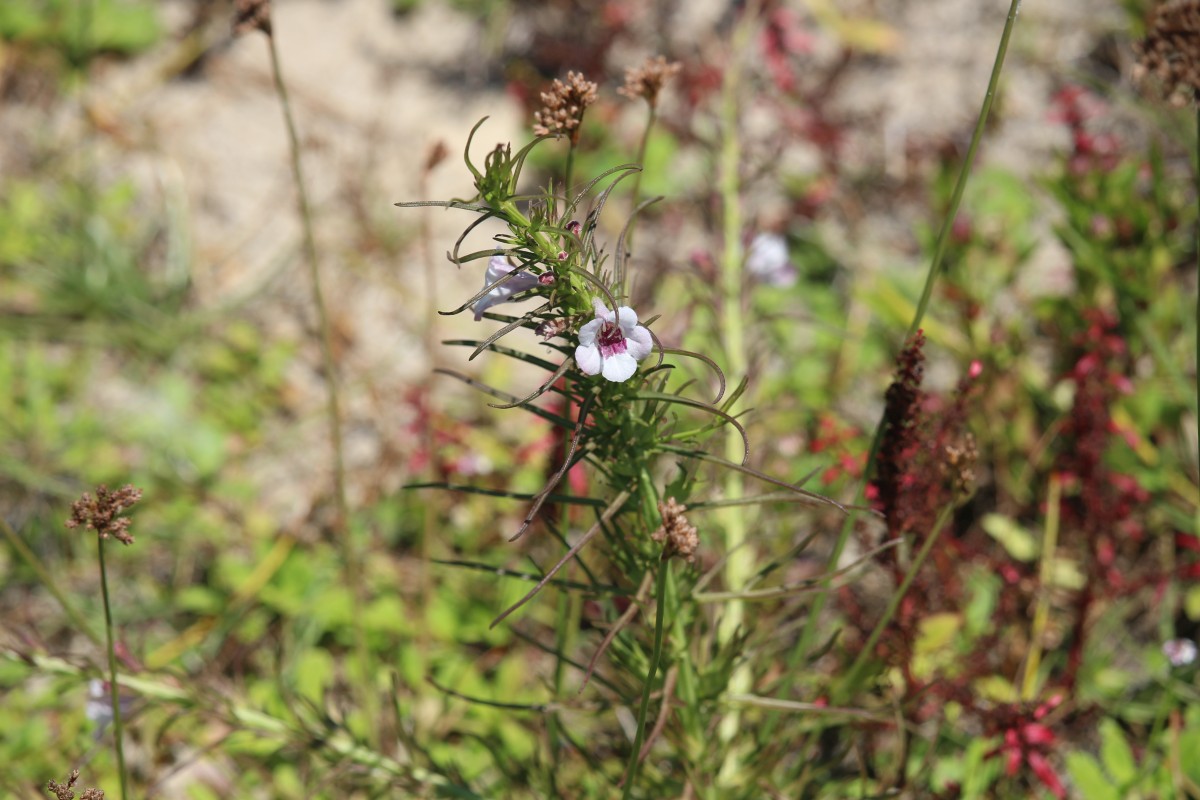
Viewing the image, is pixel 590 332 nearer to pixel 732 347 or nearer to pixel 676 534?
pixel 676 534

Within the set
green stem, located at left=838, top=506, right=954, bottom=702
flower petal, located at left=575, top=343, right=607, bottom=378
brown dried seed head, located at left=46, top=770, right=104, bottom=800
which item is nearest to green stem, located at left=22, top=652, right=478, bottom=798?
brown dried seed head, located at left=46, top=770, right=104, bottom=800

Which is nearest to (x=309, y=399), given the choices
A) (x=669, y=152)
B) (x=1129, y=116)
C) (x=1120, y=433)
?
(x=669, y=152)

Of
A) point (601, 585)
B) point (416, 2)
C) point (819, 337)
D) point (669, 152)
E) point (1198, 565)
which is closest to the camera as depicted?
point (601, 585)

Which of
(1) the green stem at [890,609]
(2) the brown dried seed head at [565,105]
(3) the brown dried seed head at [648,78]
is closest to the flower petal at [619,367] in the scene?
(2) the brown dried seed head at [565,105]

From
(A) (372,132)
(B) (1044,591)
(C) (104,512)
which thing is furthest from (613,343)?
(A) (372,132)

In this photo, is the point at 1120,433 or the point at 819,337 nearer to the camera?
the point at 1120,433

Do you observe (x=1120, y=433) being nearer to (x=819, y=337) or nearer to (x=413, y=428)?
(x=819, y=337)
